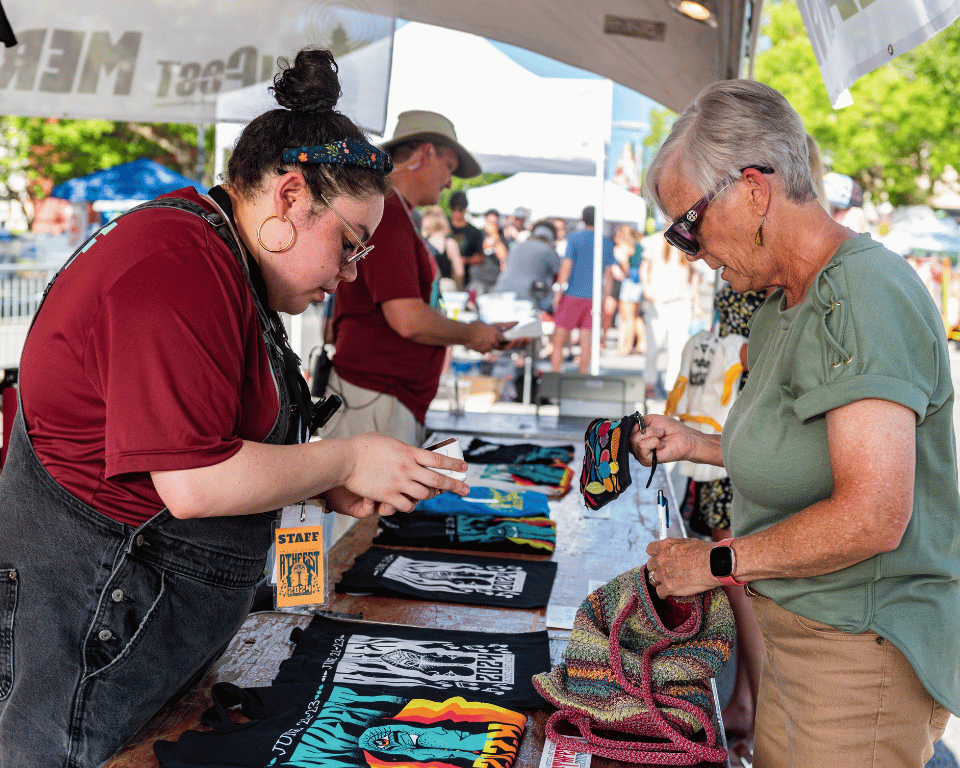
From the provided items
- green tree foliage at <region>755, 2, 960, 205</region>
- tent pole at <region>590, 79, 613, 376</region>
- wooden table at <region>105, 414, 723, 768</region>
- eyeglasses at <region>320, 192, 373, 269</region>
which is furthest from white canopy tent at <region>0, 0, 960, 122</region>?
green tree foliage at <region>755, 2, 960, 205</region>

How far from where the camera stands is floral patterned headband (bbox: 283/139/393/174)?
142 cm

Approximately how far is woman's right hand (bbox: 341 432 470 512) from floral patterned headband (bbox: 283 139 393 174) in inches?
17.8

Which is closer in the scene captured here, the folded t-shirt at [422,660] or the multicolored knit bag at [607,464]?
the folded t-shirt at [422,660]

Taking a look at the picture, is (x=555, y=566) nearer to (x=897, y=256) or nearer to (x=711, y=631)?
(x=711, y=631)

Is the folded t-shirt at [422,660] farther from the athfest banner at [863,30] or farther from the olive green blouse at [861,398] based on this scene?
the athfest banner at [863,30]

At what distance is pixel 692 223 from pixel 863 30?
2.20 feet

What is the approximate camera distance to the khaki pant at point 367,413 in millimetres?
3330

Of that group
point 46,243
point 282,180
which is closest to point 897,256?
point 282,180

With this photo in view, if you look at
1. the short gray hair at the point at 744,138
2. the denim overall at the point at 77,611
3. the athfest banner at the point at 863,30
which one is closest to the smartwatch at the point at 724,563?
the short gray hair at the point at 744,138

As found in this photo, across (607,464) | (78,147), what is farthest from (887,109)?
(607,464)

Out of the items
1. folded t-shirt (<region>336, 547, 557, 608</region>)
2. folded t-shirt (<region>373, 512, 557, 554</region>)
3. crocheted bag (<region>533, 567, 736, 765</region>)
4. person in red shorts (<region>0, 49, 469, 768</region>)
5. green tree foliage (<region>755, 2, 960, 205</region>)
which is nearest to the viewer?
person in red shorts (<region>0, 49, 469, 768</region>)

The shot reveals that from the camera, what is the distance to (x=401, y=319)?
3152 millimetres

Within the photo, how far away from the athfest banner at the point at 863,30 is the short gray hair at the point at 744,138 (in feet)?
1.04

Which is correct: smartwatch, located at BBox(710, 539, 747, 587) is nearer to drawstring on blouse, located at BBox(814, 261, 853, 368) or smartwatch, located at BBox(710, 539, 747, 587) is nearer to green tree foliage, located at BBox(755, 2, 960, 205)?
drawstring on blouse, located at BBox(814, 261, 853, 368)
